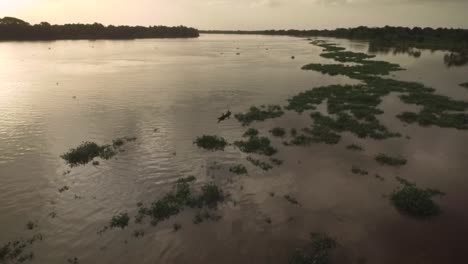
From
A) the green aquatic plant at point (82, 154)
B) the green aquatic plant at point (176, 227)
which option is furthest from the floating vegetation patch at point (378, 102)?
the green aquatic plant at point (82, 154)

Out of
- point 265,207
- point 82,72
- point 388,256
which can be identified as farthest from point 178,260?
point 82,72

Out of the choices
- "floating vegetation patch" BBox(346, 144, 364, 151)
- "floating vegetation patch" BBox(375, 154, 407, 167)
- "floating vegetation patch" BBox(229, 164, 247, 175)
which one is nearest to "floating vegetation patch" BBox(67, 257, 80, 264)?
"floating vegetation patch" BBox(229, 164, 247, 175)

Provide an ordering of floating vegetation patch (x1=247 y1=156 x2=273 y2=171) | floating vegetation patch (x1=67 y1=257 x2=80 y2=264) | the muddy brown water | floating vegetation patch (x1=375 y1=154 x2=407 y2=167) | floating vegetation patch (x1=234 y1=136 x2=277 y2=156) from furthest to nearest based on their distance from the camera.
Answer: floating vegetation patch (x1=234 y1=136 x2=277 y2=156)
floating vegetation patch (x1=375 y1=154 x2=407 y2=167)
floating vegetation patch (x1=247 y1=156 x2=273 y2=171)
the muddy brown water
floating vegetation patch (x1=67 y1=257 x2=80 y2=264)

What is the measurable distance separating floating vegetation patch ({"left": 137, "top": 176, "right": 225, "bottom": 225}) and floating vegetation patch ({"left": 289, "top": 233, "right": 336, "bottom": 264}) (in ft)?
15.5

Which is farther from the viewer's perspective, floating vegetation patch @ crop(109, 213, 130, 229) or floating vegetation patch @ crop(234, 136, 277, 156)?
floating vegetation patch @ crop(234, 136, 277, 156)

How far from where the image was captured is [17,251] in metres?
11.2

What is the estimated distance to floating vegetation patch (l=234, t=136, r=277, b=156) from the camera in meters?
20.6

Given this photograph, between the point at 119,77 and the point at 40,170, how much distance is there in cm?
3720

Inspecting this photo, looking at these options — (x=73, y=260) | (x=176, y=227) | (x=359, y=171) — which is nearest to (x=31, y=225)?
(x=73, y=260)

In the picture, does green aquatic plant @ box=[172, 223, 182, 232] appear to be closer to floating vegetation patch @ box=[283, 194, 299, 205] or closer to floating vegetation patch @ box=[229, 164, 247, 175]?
floating vegetation patch @ box=[283, 194, 299, 205]

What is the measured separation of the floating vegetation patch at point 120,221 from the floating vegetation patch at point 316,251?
281 inches

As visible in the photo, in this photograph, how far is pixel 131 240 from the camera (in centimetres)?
1194

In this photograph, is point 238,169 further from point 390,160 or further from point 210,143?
point 390,160

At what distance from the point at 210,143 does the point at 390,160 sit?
1213 centimetres
